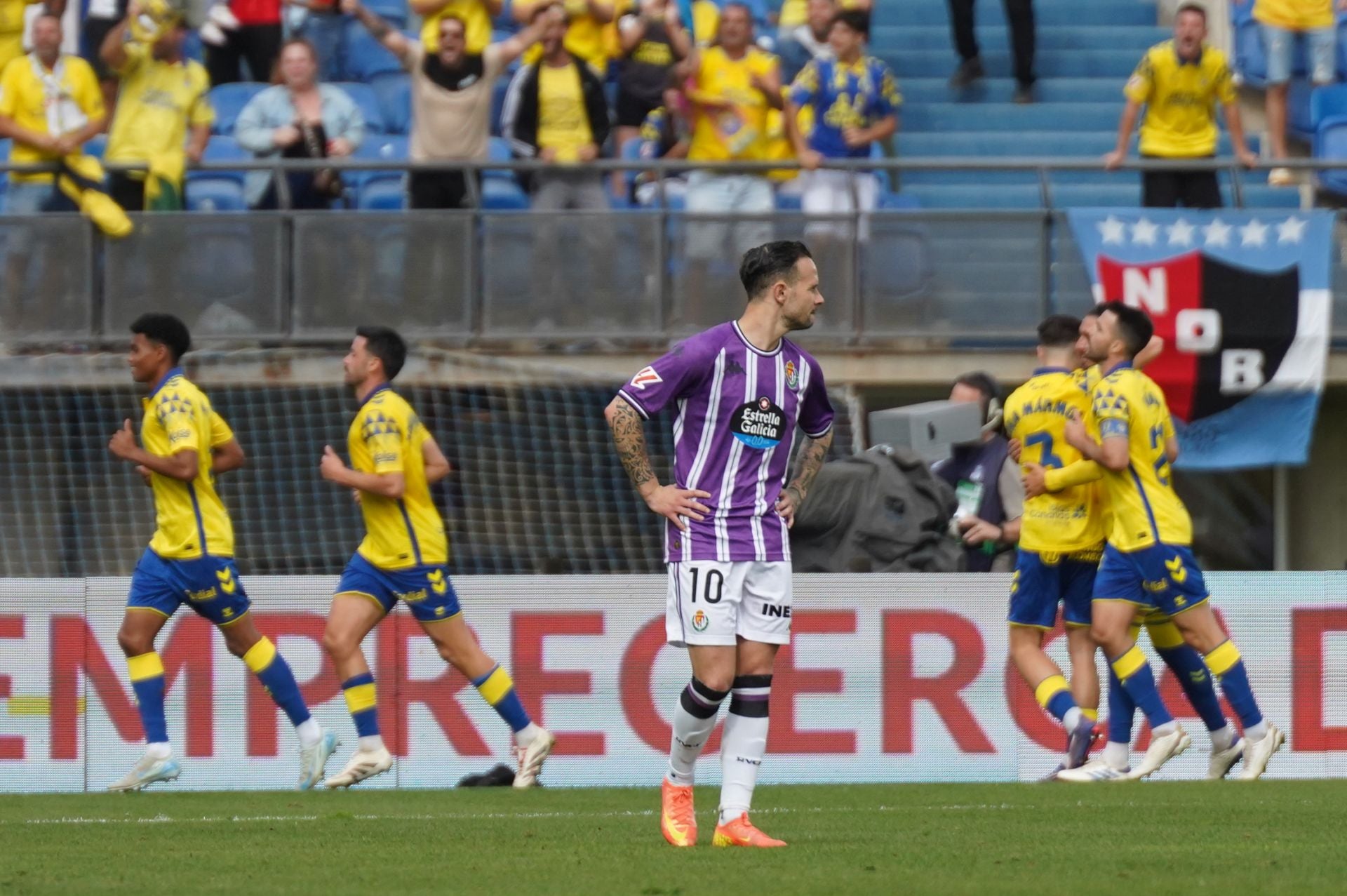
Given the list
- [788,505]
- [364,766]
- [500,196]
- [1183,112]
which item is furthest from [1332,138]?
[788,505]

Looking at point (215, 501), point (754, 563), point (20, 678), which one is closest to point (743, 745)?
point (754, 563)

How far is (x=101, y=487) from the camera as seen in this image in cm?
1438

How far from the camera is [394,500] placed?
10508 millimetres

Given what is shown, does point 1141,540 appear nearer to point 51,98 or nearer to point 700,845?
point 700,845

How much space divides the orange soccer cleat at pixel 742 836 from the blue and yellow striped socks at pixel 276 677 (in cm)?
397

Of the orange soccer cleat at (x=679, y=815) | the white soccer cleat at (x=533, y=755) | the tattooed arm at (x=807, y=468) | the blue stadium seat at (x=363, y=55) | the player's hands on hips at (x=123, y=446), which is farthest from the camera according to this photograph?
the blue stadium seat at (x=363, y=55)

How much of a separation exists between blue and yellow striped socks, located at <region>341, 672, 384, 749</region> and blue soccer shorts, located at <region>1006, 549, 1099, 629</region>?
3.06m

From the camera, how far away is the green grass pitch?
229 inches

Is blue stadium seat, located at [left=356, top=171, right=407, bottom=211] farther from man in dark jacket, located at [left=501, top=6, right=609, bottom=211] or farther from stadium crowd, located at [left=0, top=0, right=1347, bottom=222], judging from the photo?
man in dark jacket, located at [left=501, top=6, right=609, bottom=211]

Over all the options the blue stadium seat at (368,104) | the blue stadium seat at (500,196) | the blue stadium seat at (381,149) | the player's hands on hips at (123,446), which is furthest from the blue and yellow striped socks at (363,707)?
the blue stadium seat at (368,104)

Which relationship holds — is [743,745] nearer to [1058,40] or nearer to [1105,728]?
[1105,728]

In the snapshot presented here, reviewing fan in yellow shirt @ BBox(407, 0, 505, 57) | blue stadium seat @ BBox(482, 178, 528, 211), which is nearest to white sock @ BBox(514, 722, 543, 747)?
blue stadium seat @ BBox(482, 178, 528, 211)

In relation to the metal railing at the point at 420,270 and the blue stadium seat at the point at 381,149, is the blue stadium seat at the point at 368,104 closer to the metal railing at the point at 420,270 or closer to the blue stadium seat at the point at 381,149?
the blue stadium seat at the point at 381,149

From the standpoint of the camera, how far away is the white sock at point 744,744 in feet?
22.4
